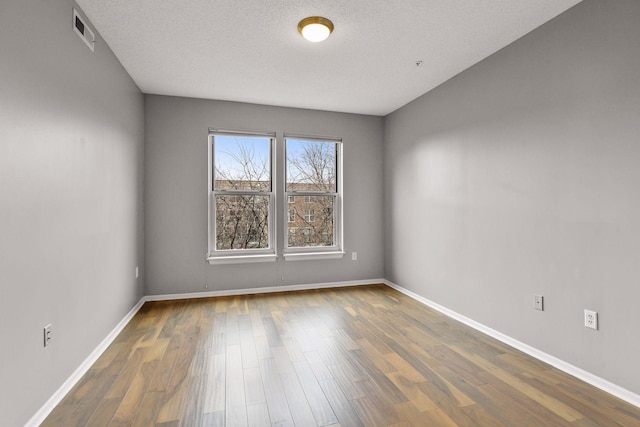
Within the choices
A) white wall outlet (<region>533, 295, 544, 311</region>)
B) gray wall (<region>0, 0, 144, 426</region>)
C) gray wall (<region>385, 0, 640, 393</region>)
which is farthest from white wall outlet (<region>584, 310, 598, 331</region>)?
gray wall (<region>0, 0, 144, 426</region>)

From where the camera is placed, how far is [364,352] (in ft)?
8.09

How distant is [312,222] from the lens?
14.7 ft

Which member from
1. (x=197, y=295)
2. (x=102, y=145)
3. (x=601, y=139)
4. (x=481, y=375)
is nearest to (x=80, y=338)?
(x=102, y=145)

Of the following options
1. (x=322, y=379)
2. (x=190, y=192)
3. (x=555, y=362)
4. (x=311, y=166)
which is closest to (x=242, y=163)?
(x=190, y=192)

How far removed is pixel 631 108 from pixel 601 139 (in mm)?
213

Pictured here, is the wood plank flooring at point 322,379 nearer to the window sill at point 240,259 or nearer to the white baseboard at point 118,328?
the white baseboard at point 118,328

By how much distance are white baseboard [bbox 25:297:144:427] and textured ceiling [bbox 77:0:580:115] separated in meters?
2.45

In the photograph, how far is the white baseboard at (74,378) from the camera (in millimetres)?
1661

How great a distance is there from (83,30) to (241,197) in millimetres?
2359

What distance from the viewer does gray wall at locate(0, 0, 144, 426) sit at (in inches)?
58.0

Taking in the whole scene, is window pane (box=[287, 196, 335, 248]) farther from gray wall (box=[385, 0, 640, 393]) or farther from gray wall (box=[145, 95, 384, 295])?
gray wall (box=[385, 0, 640, 393])

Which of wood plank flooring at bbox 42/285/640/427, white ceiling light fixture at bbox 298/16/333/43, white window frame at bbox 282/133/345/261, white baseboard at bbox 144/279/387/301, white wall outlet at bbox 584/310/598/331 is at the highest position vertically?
white ceiling light fixture at bbox 298/16/333/43

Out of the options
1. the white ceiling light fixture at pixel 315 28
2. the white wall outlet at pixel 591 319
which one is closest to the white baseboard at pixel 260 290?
the white wall outlet at pixel 591 319

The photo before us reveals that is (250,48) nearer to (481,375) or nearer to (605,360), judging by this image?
(481,375)
